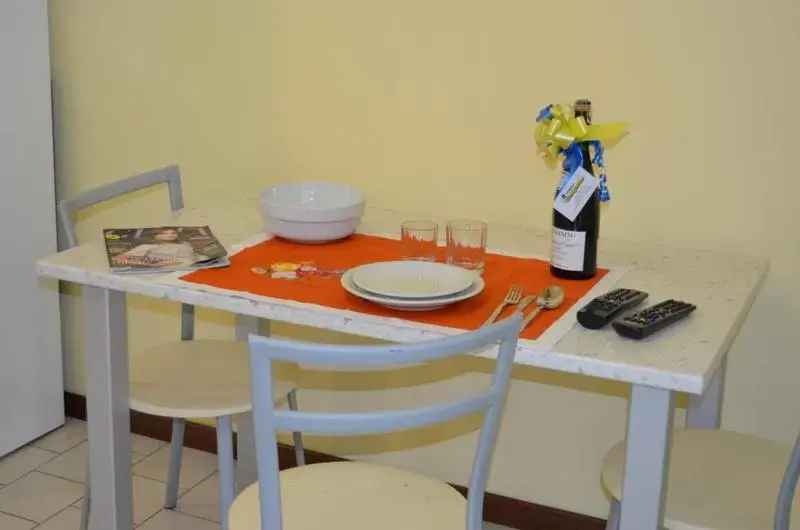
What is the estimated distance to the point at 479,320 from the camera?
1518 mm

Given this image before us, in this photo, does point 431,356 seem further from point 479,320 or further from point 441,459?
point 441,459

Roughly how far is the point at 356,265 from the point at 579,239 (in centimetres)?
38

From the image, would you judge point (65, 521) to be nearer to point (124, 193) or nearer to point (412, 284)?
point (124, 193)

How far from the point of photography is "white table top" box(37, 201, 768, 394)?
1373 mm

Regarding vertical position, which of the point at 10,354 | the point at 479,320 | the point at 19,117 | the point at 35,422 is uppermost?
the point at 19,117

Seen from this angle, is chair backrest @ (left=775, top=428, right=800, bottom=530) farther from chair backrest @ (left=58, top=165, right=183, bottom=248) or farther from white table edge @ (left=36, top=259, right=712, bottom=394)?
chair backrest @ (left=58, top=165, right=183, bottom=248)

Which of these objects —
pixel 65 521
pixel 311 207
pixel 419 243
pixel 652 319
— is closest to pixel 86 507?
pixel 65 521

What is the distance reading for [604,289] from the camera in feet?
5.45

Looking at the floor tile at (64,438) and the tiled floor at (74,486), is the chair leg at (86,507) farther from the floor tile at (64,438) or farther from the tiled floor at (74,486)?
the floor tile at (64,438)

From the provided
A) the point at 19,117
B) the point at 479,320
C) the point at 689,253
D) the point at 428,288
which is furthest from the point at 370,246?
the point at 19,117

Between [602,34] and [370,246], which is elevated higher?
[602,34]

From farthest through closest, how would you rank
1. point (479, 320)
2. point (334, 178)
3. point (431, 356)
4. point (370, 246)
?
point (334, 178) < point (370, 246) < point (479, 320) < point (431, 356)

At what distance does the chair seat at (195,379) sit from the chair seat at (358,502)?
31 centimetres

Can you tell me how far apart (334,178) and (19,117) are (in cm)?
78
